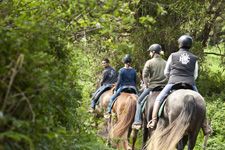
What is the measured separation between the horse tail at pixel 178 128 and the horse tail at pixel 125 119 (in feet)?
7.38

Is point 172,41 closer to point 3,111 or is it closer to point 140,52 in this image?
point 140,52

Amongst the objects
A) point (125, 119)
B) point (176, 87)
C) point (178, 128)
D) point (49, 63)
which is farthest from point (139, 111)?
point (49, 63)

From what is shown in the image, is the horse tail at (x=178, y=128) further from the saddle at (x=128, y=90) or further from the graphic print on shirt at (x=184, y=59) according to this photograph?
the saddle at (x=128, y=90)

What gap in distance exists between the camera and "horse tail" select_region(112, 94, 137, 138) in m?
9.27

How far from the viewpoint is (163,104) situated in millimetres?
7445

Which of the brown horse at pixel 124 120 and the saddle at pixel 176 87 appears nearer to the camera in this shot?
the saddle at pixel 176 87

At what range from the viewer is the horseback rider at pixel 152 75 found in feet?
29.0

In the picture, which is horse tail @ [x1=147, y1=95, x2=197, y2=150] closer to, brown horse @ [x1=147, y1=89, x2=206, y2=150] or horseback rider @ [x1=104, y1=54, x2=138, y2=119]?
brown horse @ [x1=147, y1=89, x2=206, y2=150]

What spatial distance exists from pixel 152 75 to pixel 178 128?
256cm

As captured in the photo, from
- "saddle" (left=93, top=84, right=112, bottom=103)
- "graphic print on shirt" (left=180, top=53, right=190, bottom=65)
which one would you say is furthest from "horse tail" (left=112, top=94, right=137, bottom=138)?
"saddle" (left=93, top=84, right=112, bottom=103)

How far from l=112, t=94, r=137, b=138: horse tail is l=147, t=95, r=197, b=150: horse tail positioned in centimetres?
225

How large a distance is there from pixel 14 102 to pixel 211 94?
14.6m

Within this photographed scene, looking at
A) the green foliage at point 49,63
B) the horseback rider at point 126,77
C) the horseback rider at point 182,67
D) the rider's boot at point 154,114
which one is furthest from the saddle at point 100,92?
the green foliage at point 49,63

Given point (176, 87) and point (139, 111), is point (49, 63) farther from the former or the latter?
point (139, 111)
